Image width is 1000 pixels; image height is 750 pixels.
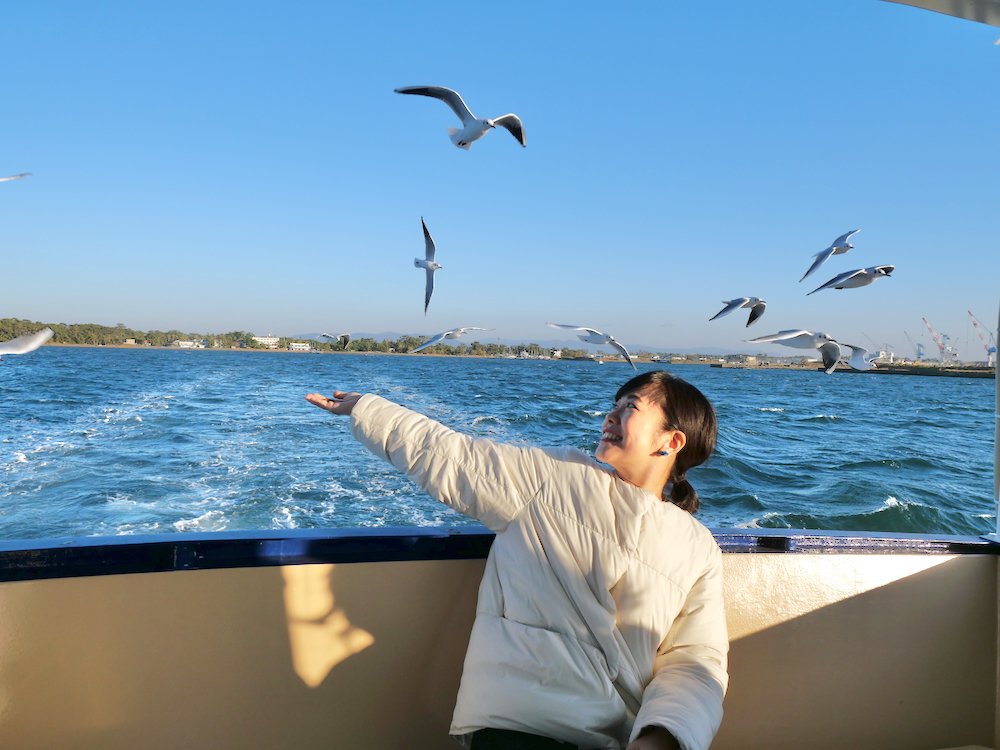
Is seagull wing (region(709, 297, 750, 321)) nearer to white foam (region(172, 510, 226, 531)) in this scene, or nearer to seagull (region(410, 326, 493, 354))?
seagull (region(410, 326, 493, 354))

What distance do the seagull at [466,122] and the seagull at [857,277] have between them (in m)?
1.41

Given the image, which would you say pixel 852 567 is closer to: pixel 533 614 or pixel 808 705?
pixel 808 705

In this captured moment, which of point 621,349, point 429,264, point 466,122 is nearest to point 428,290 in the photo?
point 429,264

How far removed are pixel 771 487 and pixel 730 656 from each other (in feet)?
20.6

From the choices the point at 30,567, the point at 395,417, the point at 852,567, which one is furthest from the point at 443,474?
the point at 852,567

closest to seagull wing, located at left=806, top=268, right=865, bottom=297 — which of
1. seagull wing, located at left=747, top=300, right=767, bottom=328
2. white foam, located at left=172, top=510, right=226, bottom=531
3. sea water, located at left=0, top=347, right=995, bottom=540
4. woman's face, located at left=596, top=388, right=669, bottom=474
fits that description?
seagull wing, located at left=747, top=300, right=767, bottom=328

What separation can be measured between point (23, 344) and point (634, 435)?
1.36m

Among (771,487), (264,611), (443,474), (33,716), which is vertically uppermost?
(443,474)

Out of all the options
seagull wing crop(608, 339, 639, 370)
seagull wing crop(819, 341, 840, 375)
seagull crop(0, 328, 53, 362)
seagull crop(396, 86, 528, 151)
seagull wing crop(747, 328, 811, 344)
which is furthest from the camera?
seagull wing crop(608, 339, 639, 370)

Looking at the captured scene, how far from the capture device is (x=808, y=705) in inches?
55.6

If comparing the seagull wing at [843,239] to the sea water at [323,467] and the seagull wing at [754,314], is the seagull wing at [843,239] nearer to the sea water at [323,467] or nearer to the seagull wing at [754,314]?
the seagull wing at [754,314]

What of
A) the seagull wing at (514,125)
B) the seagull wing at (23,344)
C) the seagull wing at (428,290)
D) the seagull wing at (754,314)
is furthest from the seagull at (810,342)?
the seagull wing at (23,344)

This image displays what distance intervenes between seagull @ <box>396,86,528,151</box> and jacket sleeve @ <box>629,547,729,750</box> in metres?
1.97

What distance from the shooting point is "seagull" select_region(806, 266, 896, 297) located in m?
2.26
